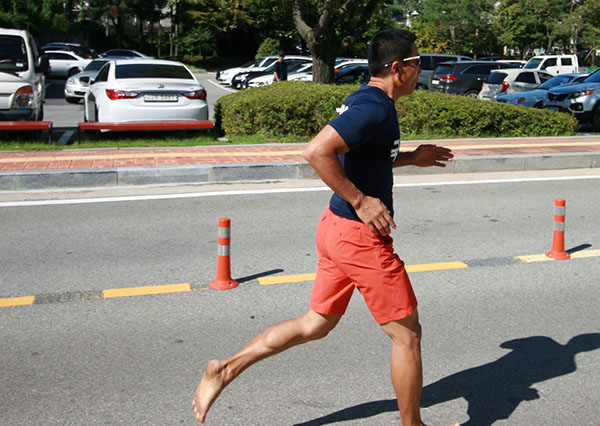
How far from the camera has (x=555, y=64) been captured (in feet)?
115

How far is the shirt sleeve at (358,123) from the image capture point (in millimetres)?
3051

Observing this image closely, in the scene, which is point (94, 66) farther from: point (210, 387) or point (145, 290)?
point (210, 387)

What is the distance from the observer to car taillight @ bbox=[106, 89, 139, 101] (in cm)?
1241

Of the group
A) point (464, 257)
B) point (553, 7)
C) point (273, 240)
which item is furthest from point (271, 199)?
point (553, 7)

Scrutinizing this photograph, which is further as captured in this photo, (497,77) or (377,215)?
(497,77)

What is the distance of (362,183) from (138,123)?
31.7ft

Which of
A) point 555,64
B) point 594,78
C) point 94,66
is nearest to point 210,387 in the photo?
point 594,78

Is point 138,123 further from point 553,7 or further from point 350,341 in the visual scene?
point 553,7

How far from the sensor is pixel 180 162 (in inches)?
412

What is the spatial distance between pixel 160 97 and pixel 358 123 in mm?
10057

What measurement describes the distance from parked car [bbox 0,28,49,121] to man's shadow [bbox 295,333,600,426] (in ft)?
32.8

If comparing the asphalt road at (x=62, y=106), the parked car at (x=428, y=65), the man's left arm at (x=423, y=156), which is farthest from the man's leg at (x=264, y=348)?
the parked car at (x=428, y=65)

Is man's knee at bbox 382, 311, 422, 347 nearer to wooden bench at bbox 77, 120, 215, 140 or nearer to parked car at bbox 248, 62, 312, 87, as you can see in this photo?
wooden bench at bbox 77, 120, 215, 140

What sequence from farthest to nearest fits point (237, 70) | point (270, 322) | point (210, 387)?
1. point (237, 70)
2. point (270, 322)
3. point (210, 387)
